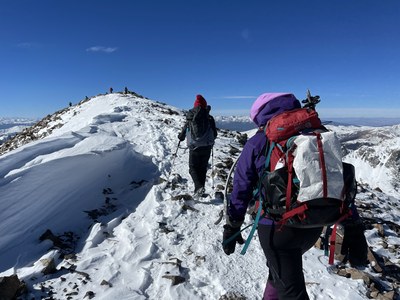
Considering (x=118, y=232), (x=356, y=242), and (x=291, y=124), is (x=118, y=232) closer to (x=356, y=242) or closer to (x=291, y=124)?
(x=356, y=242)

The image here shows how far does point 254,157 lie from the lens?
3705 millimetres

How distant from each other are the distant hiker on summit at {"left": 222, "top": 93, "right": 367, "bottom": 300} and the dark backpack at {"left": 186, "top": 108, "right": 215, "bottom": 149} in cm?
530

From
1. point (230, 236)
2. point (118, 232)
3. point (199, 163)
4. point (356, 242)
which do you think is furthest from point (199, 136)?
point (356, 242)

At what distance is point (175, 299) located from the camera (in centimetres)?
532

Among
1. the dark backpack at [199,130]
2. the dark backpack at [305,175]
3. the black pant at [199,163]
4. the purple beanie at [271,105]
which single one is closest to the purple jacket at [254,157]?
the purple beanie at [271,105]

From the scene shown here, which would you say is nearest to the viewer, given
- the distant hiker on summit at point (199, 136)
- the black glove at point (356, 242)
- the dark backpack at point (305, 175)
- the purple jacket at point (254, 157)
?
the dark backpack at point (305, 175)

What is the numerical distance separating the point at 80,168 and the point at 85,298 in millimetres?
5493

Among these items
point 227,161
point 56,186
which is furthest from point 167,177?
point 56,186

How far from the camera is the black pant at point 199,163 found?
968cm

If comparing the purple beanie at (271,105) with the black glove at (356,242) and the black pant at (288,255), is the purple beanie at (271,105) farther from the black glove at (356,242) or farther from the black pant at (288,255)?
the black glove at (356,242)

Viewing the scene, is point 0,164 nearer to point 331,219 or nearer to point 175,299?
point 175,299

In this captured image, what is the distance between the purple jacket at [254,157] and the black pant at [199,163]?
5.65 meters

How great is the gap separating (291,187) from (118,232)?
18.1 ft

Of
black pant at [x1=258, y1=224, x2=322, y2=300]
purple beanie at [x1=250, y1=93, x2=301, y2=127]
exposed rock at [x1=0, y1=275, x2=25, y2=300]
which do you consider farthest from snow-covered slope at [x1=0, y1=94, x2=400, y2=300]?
purple beanie at [x1=250, y1=93, x2=301, y2=127]
